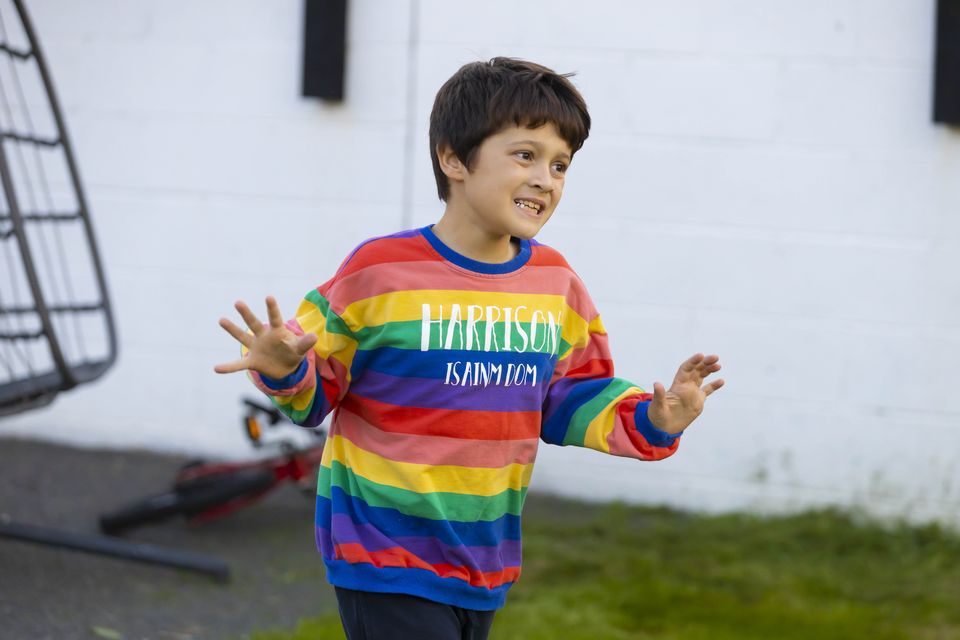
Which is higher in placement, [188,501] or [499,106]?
[499,106]

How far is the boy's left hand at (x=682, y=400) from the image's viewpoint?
7.93ft

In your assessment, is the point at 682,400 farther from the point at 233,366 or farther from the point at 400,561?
the point at 233,366

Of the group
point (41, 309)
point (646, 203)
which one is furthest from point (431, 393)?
point (646, 203)

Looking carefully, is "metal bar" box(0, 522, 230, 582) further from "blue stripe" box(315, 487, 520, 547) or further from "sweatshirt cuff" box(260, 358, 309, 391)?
"sweatshirt cuff" box(260, 358, 309, 391)

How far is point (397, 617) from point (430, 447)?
310 millimetres

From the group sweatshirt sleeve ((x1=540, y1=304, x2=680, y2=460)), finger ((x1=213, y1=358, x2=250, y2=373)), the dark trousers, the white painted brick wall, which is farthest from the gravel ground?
finger ((x1=213, y1=358, x2=250, y2=373))

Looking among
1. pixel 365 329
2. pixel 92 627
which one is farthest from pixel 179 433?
pixel 365 329

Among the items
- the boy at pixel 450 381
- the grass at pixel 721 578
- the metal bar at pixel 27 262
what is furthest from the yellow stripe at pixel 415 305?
the metal bar at pixel 27 262

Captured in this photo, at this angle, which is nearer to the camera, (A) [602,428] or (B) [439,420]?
(B) [439,420]

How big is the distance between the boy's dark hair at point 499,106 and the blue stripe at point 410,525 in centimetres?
62

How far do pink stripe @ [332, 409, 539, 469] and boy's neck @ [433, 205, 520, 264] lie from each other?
0.31 meters

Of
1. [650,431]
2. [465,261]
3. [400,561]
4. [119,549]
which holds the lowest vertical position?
[119,549]

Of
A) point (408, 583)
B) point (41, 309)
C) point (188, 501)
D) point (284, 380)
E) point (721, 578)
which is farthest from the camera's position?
point (188, 501)

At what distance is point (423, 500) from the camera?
2.31 metres
